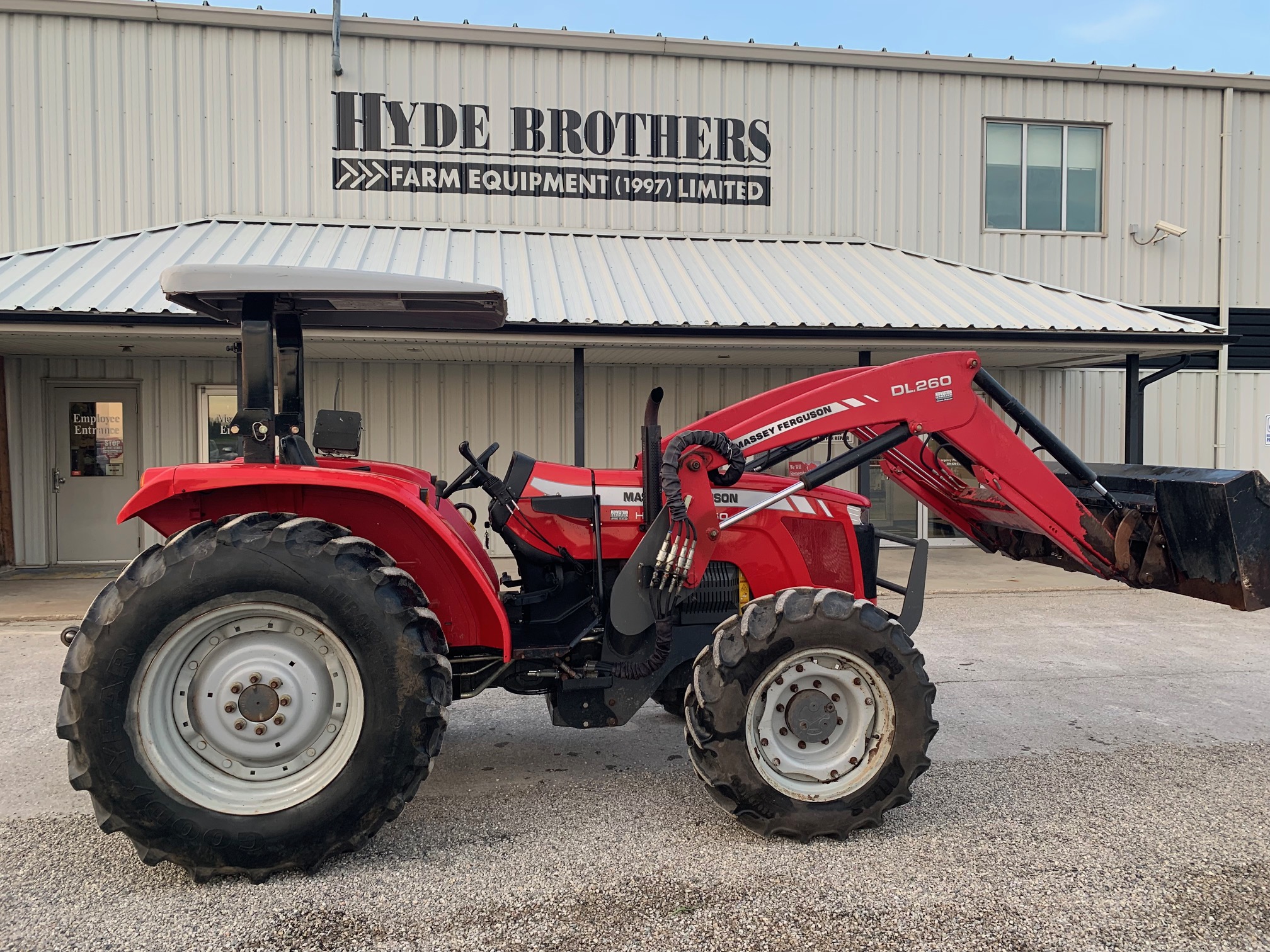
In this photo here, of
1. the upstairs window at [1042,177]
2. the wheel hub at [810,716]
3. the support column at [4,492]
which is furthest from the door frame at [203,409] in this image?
the upstairs window at [1042,177]

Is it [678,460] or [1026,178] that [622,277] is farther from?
[678,460]

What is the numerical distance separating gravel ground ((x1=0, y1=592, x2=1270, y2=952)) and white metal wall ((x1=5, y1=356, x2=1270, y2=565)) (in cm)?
617

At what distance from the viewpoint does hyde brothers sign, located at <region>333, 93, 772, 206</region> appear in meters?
10.1

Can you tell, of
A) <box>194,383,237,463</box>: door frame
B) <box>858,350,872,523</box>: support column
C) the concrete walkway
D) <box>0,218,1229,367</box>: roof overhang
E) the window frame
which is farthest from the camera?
the window frame

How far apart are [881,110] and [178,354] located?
31.1 ft

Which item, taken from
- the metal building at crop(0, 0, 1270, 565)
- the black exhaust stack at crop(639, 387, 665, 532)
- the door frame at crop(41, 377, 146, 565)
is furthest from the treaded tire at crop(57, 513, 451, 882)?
the door frame at crop(41, 377, 146, 565)

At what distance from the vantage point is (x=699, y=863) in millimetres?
2822

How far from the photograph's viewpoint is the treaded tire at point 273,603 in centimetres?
255

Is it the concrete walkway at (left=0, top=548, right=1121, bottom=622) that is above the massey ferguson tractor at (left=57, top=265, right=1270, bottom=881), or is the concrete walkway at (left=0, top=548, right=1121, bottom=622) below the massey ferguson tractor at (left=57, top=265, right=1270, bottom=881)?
below

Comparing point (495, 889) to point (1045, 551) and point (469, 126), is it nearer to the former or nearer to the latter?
point (1045, 551)

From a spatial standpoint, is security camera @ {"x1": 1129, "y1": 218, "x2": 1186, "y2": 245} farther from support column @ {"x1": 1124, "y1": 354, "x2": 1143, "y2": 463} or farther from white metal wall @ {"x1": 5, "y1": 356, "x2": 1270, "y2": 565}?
support column @ {"x1": 1124, "y1": 354, "x2": 1143, "y2": 463}

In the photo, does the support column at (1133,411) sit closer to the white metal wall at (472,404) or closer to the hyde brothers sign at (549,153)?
the white metal wall at (472,404)

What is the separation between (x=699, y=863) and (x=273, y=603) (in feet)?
5.60

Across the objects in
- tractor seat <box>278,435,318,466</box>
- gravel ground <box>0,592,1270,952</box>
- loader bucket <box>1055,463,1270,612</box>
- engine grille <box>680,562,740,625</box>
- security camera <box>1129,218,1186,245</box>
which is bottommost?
gravel ground <box>0,592,1270,952</box>
